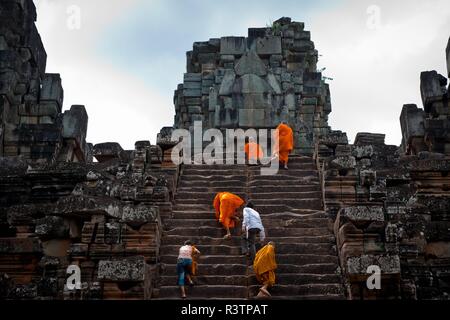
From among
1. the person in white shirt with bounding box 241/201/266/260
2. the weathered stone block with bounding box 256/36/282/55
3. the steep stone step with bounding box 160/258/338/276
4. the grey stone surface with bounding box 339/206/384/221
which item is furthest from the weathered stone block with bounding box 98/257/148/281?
the weathered stone block with bounding box 256/36/282/55

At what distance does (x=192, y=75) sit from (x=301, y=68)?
407 cm

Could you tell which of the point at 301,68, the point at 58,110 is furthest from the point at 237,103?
the point at 58,110

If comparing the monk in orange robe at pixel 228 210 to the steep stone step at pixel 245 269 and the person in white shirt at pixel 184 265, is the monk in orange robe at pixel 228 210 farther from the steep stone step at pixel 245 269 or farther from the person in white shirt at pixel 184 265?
the person in white shirt at pixel 184 265

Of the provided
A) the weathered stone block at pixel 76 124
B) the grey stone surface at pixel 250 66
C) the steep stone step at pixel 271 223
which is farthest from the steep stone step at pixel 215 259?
the grey stone surface at pixel 250 66

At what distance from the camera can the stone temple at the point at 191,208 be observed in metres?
11.1

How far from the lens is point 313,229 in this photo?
12.8m

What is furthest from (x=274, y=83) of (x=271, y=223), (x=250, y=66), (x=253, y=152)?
(x=271, y=223)

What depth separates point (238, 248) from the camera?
1234 cm

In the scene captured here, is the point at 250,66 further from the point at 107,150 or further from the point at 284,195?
the point at 284,195

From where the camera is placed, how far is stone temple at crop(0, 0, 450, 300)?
11062 mm

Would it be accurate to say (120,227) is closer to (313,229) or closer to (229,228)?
(229,228)

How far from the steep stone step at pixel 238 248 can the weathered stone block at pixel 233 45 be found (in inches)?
537
